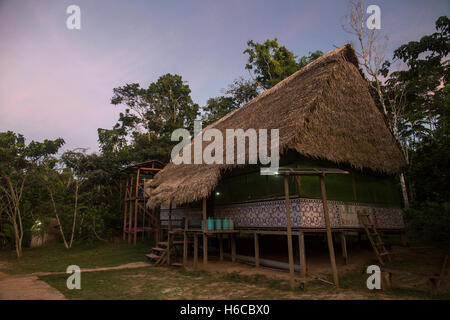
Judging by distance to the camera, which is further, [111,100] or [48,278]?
[111,100]

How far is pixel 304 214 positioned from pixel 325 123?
258 cm

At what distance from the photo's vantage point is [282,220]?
6.82 metres

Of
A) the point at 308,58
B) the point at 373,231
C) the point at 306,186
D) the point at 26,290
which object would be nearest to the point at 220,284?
the point at 306,186

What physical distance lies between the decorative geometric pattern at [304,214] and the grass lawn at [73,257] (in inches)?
171

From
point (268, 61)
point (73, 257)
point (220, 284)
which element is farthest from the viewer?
point (268, 61)

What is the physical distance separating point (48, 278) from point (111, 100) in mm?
21328

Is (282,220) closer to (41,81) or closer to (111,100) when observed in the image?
(41,81)

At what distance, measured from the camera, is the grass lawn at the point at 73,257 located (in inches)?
347

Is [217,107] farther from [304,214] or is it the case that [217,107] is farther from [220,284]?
[220,284]

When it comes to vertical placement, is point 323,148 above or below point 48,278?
above

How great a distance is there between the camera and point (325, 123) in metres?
7.38

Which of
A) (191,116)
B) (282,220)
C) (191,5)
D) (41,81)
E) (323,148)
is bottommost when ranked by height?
(282,220)

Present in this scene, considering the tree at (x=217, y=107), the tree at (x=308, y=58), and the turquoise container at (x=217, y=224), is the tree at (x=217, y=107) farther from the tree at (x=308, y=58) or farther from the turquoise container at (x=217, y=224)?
the turquoise container at (x=217, y=224)
